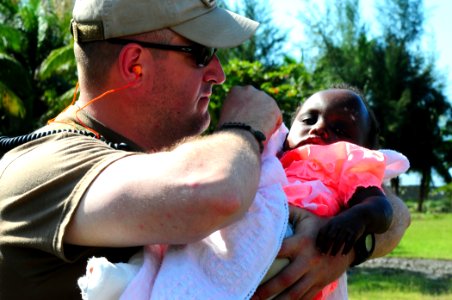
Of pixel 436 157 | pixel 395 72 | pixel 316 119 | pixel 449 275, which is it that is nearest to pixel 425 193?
pixel 436 157

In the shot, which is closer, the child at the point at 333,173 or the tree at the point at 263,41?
the child at the point at 333,173

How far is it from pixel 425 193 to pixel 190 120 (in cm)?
5046

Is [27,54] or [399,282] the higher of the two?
[27,54]

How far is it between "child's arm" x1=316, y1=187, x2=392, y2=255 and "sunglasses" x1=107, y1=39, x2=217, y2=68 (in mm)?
678

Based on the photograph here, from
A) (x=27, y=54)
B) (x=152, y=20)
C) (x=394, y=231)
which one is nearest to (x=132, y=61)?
(x=152, y=20)

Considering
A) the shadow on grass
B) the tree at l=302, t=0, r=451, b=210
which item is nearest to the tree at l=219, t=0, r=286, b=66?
the tree at l=302, t=0, r=451, b=210

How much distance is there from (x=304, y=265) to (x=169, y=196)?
61 centimetres

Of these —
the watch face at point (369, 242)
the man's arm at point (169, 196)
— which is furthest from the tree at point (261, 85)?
the man's arm at point (169, 196)

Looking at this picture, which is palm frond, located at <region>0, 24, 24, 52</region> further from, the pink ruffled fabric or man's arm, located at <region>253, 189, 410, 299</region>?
man's arm, located at <region>253, 189, 410, 299</region>

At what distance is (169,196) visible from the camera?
209cm

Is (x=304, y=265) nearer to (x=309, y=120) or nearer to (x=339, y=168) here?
(x=339, y=168)

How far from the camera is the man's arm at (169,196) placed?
6.85 ft

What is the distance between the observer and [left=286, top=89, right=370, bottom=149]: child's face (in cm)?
332

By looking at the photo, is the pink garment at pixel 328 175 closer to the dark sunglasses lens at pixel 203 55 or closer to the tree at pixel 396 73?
the dark sunglasses lens at pixel 203 55
